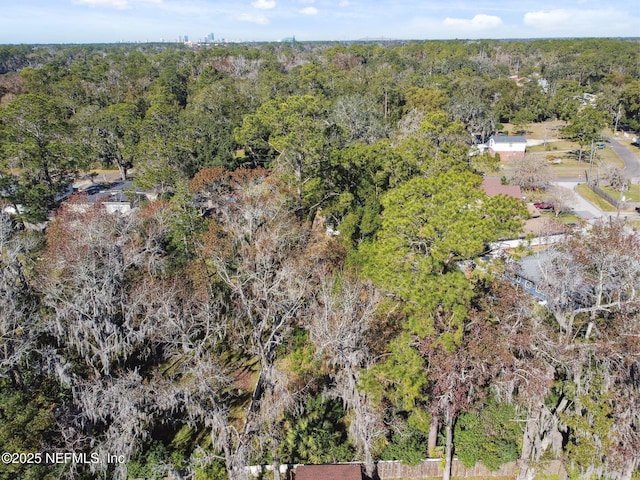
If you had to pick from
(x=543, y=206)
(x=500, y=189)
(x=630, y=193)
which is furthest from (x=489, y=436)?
(x=630, y=193)

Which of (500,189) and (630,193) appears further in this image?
(630,193)

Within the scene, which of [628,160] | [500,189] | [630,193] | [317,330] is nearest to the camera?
[317,330]

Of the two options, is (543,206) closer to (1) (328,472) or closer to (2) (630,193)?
(2) (630,193)

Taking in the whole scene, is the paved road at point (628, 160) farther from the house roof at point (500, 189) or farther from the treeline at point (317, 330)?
the treeline at point (317, 330)

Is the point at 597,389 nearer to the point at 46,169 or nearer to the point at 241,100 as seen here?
the point at 46,169

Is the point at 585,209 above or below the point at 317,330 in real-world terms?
above
